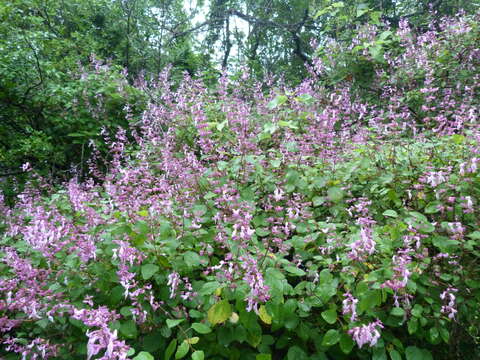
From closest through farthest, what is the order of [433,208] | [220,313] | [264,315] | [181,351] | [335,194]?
[181,351]
[220,313]
[264,315]
[433,208]
[335,194]

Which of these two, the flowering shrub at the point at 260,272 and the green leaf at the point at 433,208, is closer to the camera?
the flowering shrub at the point at 260,272

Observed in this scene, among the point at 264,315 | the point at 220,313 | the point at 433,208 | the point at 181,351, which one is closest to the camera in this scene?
the point at 181,351

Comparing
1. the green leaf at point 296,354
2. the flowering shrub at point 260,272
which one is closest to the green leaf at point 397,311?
the flowering shrub at point 260,272

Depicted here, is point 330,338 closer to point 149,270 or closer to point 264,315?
point 264,315

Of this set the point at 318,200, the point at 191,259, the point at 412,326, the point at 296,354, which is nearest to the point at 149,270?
the point at 191,259

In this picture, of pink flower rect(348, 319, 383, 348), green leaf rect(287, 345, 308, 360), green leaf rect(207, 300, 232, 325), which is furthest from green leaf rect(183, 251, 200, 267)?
pink flower rect(348, 319, 383, 348)

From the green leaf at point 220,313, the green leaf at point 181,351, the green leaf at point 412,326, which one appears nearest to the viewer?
the green leaf at point 181,351

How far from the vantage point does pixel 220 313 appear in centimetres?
176

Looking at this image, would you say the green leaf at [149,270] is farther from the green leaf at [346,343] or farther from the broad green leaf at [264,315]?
the green leaf at [346,343]

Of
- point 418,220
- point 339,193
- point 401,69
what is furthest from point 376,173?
point 401,69

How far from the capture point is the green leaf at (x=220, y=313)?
1758 mm

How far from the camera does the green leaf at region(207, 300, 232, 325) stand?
1758 millimetres

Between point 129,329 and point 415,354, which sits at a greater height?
point 129,329

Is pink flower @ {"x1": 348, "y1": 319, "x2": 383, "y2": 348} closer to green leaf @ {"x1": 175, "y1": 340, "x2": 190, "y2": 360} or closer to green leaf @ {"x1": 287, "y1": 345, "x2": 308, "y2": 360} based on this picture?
green leaf @ {"x1": 287, "y1": 345, "x2": 308, "y2": 360}
